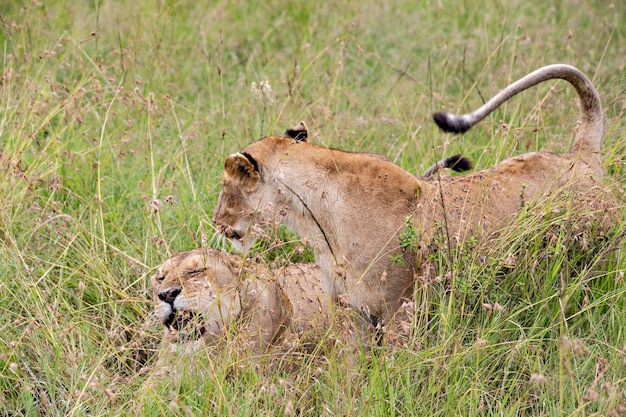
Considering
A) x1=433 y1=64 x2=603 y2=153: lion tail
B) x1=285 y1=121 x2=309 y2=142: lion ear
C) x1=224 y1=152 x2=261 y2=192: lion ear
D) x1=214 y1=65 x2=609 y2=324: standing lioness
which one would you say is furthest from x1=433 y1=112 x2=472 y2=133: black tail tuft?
x1=224 y1=152 x2=261 y2=192: lion ear

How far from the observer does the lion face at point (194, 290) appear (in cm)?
443

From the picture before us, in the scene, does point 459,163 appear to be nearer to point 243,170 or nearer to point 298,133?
point 298,133

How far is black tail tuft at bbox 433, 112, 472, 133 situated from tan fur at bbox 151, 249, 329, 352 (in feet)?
3.00

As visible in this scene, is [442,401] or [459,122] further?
[459,122]

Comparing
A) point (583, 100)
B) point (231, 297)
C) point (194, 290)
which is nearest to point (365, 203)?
point (231, 297)

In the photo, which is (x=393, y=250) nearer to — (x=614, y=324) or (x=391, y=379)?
(x=391, y=379)

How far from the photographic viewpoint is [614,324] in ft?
14.1

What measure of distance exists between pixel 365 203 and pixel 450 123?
20.9 inches

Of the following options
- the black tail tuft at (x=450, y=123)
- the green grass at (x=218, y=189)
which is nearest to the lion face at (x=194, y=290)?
the green grass at (x=218, y=189)

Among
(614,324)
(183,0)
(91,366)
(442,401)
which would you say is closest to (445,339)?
(442,401)

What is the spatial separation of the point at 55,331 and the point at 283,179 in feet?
4.08

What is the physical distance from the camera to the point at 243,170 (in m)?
4.46

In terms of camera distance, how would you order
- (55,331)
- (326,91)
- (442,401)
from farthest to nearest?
(326,91), (55,331), (442,401)

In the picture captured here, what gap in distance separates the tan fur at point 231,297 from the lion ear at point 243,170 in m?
0.36
